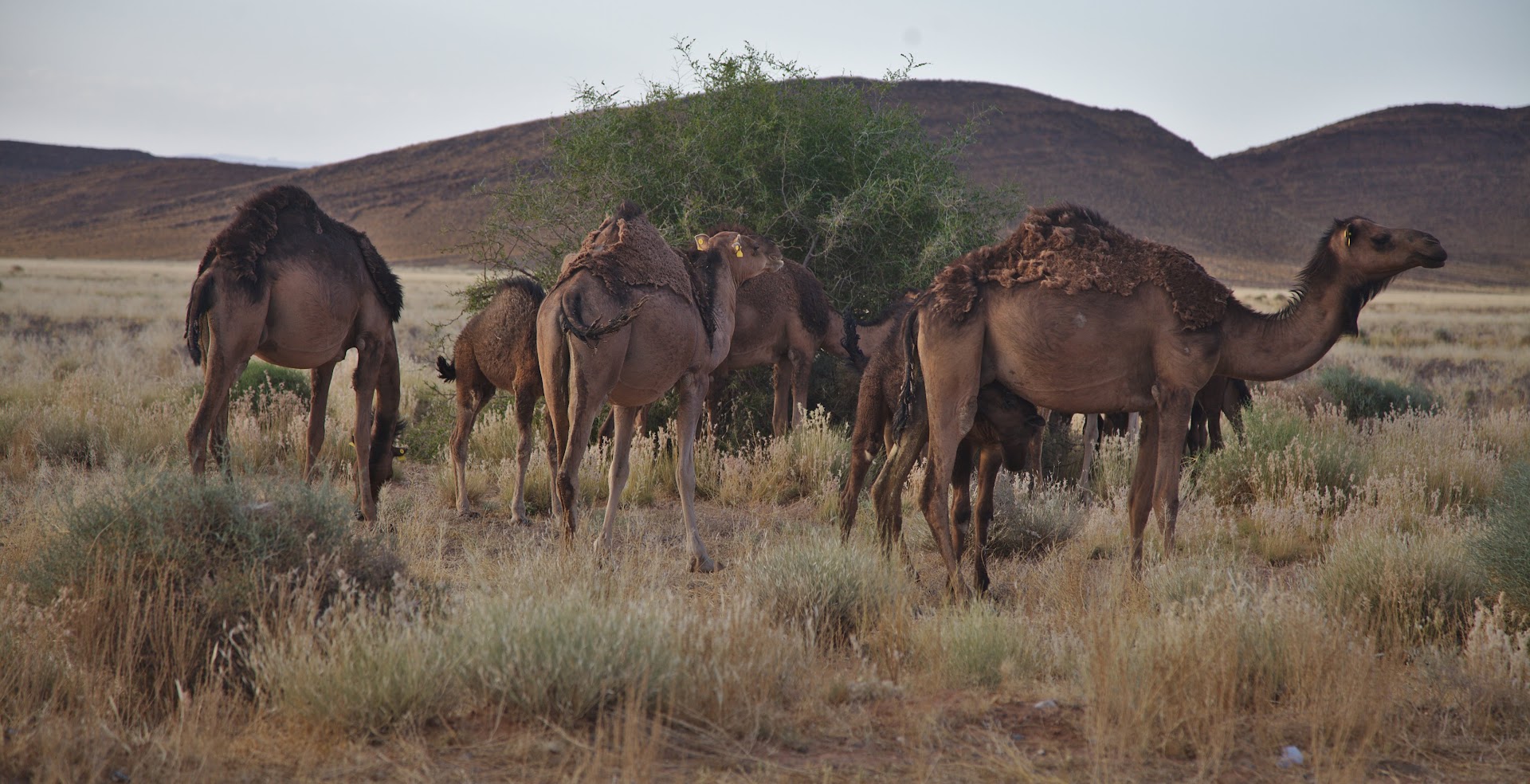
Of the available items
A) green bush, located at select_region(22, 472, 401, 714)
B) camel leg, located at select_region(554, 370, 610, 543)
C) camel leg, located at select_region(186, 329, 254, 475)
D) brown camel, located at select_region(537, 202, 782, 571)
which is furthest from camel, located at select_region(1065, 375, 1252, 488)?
camel leg, located at select_region(186, 329, 254, 475)

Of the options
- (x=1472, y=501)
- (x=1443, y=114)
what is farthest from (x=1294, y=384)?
(x=1443, y=114)

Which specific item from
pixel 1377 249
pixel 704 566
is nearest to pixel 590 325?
pixel 704 566

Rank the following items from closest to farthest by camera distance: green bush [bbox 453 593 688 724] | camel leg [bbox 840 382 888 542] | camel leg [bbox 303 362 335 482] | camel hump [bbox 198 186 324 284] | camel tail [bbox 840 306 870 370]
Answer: green bush [bbox 453 593 688 724] → camel hump [bbox 198 186 324 284] → camel leg [bbox 840 382 888 542] → camel leg [bbox 303 362 335 482] → camel tail [bbox 840 306 870 370]

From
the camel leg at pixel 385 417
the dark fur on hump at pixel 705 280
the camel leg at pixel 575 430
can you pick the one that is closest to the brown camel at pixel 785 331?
the dark fur on hump at pixel 705 280

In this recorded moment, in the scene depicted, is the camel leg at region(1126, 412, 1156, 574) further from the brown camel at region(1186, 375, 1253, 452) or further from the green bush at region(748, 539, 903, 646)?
the green bush at region(748, 539, 903, 646)

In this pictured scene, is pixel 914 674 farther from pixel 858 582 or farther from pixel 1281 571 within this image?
pixel 1281 571

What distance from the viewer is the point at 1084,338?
6.67 m

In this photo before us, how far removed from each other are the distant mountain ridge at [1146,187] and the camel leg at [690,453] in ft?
222

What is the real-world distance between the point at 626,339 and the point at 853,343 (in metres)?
4.27

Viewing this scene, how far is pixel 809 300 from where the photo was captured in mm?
11148

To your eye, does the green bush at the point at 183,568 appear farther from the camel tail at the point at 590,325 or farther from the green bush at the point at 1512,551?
the green bush at the point at 1512,551

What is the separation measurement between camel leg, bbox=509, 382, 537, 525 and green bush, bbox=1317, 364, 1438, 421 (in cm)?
1124

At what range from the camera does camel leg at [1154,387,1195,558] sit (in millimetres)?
6695

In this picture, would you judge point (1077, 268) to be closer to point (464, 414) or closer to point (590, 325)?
point (590, 325)
